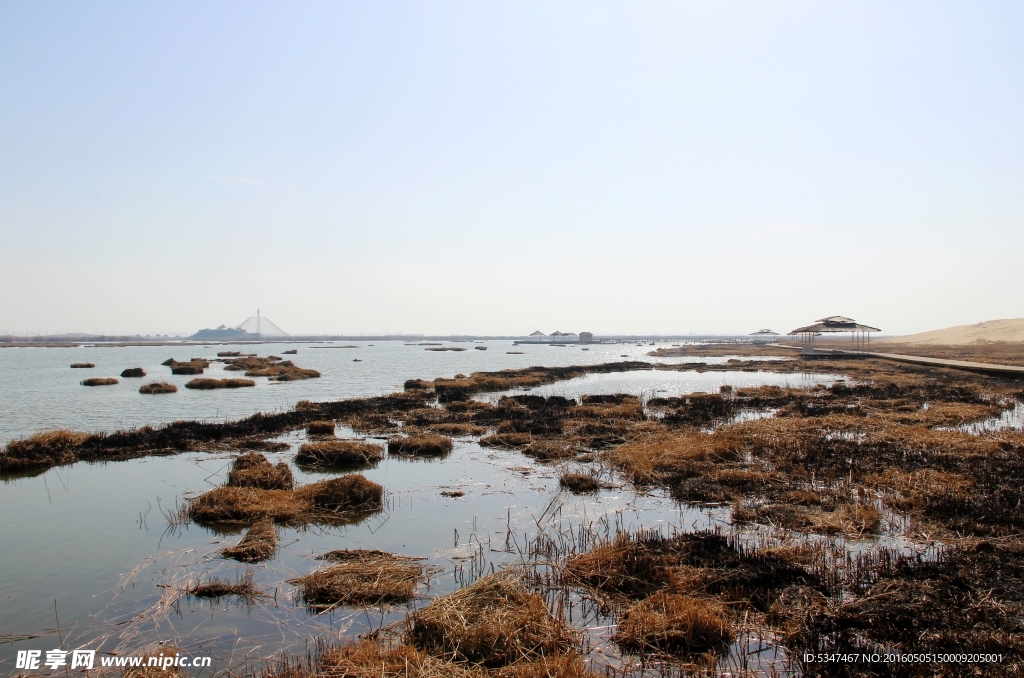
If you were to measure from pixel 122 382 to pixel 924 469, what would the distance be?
52.5 m

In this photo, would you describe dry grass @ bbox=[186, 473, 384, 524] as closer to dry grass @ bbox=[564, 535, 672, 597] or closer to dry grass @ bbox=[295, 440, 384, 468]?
dry grass @ bbox=[295, 440, 384, 468]

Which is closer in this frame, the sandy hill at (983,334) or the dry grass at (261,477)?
the dry grass at (261,477)

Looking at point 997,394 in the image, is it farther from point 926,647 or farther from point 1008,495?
point 926,647

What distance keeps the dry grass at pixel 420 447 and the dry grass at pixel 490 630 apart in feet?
39.4

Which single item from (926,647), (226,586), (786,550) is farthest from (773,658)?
(226,586)

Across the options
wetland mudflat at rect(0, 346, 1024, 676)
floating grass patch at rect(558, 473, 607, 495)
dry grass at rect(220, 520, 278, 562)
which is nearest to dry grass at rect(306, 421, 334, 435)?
wetland mudflat at rect(0, 346, 1024, 676)

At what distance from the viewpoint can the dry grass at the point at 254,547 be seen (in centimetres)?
1001

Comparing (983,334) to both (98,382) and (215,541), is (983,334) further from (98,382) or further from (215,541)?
(98,382)

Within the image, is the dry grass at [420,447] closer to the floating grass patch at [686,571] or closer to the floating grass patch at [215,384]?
the floating grass patch at [686,571]

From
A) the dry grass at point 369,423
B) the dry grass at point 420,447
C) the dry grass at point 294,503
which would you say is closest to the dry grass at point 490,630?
the dry grass at point 294,503

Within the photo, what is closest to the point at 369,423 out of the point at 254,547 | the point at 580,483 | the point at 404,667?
the point at 580,483

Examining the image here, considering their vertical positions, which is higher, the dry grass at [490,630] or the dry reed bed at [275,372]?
the dry grass at [490,630]

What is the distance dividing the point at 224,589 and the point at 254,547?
60.4 inches

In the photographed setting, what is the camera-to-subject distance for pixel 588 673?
6.05m
